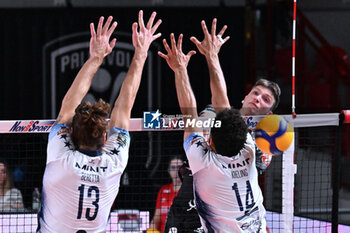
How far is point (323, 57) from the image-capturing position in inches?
336

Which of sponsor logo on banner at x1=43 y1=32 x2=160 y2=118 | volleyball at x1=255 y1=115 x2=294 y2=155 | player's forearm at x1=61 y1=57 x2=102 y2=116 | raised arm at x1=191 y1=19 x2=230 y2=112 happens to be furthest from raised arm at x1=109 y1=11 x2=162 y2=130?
sponsor logo on banner at x1=43 y1=32 x2=160 y2=118

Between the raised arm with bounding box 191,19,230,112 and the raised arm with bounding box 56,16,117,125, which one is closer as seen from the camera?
the raised arm with bounding box 56,16,117,125

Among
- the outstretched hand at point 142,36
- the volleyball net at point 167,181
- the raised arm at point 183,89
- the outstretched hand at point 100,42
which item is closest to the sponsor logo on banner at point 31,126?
the volleyball net at point 167,181

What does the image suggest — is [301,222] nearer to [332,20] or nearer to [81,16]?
[81,16]

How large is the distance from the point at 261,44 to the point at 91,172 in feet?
20.3

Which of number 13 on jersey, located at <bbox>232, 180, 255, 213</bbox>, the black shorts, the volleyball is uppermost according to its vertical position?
the volleyball

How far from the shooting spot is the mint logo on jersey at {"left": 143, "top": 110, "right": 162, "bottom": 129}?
173 inches

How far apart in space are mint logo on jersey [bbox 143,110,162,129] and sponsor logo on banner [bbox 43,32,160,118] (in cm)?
376

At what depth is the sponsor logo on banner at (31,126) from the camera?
13.9 feet

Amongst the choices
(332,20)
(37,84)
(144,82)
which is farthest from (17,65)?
(332,20)

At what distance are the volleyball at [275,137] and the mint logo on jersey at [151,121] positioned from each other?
2.96 feet

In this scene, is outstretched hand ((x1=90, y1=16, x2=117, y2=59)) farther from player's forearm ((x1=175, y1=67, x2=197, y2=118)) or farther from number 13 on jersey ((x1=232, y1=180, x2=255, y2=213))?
number 13 on jersey ((x1=232, y1=180, x2=255, y2=213))

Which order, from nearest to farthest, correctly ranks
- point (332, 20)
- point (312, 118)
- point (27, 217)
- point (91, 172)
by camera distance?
point (91, 172) → point (312, 118) → point (27, 217) → point (332, 20)

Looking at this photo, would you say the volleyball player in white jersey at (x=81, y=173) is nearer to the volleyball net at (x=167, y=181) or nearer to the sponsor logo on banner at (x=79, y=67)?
the volleyball net at (x=167, y=181)
